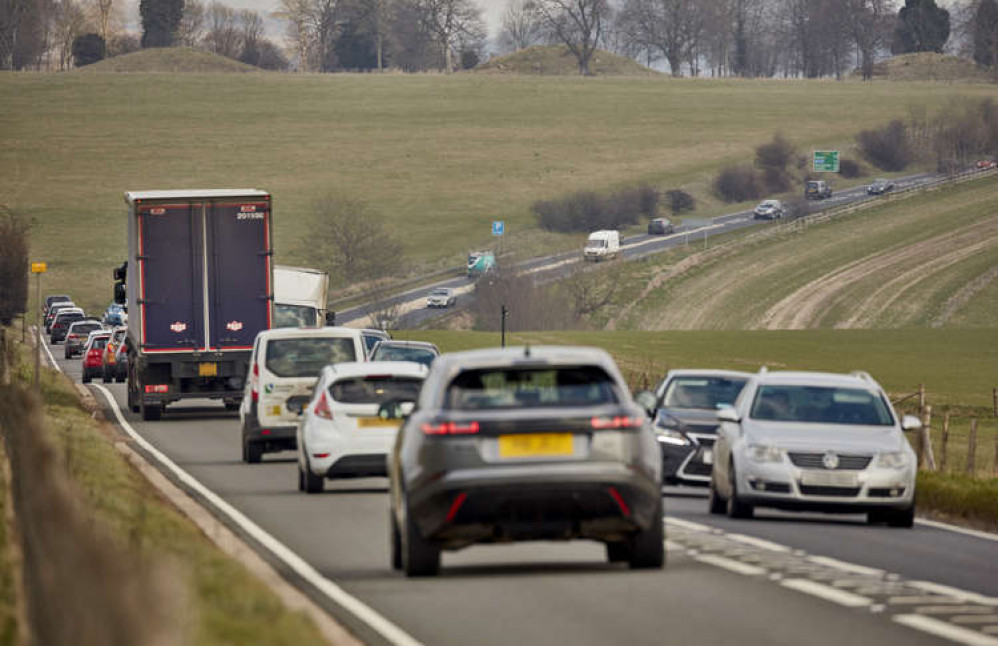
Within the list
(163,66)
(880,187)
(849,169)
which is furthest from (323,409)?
(163,66)

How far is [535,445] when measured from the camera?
41.9 feet

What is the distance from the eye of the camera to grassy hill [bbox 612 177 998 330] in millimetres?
100062

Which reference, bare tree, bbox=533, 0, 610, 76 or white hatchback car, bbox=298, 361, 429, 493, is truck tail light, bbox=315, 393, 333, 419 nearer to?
white hatchback car, bbox=298, 361, 429, 493

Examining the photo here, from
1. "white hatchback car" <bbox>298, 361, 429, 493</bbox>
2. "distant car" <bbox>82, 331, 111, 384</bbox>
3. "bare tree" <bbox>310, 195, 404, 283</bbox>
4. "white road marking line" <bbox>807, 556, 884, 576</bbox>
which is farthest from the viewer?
"bare tree" <bbox>310, 195, 404, 283</bbox>

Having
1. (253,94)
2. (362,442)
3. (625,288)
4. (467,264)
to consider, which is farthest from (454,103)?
(362,442)

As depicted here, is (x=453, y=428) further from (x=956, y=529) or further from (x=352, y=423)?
(x=352, y=423)

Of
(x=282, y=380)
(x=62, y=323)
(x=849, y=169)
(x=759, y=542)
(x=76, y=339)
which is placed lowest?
(x=76, y=339)

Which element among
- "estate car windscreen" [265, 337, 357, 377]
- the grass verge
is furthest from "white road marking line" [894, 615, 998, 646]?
"estate car windscreen" [265, 337, 357, 377]

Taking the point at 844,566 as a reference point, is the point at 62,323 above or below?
below

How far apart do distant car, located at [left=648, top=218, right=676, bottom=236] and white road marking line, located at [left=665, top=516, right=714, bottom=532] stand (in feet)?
351

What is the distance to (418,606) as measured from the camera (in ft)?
40.1

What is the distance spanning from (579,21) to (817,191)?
6648cm

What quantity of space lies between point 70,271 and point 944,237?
52475mm

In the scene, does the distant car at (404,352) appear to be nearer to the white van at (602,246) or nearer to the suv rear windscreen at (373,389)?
the suv rear windscreen at (373,389)
